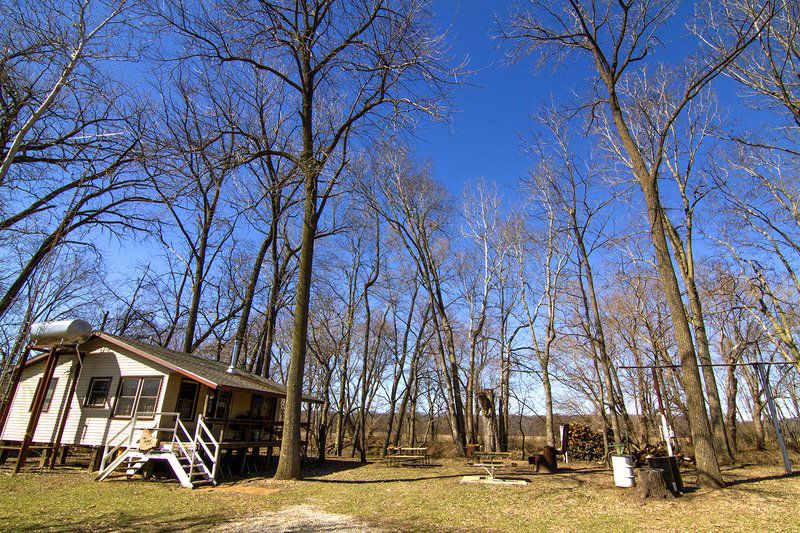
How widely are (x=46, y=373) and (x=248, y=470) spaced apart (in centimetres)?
735

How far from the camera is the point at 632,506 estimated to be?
310 inches

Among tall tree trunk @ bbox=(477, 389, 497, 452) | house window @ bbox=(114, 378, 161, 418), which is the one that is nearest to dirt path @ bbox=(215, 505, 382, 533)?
house window @ bbox=(114, 378, 161, 418)

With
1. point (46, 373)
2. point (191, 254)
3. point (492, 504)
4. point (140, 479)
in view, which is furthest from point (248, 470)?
point (191, 254)

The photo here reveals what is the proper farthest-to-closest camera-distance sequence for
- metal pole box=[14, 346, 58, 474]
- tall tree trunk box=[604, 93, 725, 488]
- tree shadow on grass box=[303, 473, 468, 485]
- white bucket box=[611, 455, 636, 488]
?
metal pole box=[14, 346, 58, 474] < tree shadow on grass box=[303, 473, 468, 485] < white bucket box=[611, 455, 636, 488] < tall tree trunk box=[604, 93, 725, 488]

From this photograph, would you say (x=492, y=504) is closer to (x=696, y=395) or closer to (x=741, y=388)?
(x=696, y=395)

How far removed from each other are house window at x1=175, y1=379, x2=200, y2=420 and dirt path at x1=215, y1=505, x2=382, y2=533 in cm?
806

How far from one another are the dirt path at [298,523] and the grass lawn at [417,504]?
1.16 feet

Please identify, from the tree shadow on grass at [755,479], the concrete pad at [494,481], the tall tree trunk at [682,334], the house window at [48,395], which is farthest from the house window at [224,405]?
the tree shadow on grass at [755,479]

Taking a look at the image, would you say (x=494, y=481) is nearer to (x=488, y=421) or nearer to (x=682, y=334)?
(x=682, y=334)

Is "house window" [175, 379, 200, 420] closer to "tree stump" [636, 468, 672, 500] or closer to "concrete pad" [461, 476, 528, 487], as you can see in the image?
"concrete pad" [461, 476, 528, 487]

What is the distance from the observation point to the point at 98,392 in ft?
48.1

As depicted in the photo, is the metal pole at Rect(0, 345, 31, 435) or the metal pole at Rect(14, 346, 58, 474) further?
the metal pole at Rect(0, 345, 31, 435)

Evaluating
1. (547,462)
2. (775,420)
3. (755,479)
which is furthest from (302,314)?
(775,420)

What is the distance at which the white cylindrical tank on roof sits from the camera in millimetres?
13930
